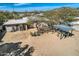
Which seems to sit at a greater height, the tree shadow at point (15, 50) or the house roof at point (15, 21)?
the house roof at point (15, 21)

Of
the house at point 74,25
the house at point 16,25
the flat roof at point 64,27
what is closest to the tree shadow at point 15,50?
the house at point 16,25

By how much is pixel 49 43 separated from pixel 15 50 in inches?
12.6

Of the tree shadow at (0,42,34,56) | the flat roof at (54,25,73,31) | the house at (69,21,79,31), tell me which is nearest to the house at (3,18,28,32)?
the tree shadow at (0,42,34,56)

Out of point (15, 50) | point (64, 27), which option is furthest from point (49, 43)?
point (15, 50)

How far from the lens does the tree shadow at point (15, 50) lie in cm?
443

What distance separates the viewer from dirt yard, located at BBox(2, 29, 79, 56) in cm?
442

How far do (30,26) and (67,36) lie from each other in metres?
0.35

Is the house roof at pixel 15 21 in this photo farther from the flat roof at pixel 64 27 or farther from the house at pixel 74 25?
the house at pixel 74 25

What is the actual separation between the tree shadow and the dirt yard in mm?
37

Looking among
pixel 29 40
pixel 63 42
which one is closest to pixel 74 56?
pixel 63 42

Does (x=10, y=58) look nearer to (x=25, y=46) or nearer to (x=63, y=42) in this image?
(x=25, y=46)

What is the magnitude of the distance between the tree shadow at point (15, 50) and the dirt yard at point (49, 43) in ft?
0.12

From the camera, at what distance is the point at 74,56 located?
174 inches

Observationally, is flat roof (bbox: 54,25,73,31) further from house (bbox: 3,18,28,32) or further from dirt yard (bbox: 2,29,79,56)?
house (bbox: 3,18,28,32)
